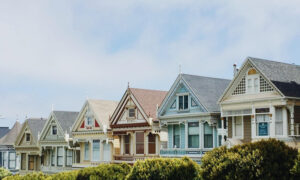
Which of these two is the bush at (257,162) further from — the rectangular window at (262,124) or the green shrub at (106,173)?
the green shrub at (106,173)

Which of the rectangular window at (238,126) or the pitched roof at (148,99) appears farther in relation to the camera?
the pitched roof at (148,99)

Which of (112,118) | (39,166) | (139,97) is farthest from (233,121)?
(39,166)

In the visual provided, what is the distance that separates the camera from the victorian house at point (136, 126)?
48.7 metres

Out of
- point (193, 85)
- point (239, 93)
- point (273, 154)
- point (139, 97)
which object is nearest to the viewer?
point (273, 154)

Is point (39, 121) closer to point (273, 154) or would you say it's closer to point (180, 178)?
point (180, 178)

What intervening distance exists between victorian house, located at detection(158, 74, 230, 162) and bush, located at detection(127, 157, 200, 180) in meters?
6.62

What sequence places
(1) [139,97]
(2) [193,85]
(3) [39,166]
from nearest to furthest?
(2) [193,85], (1) [139,97], (3) [39,166]

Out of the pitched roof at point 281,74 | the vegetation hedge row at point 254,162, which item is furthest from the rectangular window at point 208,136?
the vegetation hedge row at point 254,162

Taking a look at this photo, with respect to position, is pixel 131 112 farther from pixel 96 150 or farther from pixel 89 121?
pixel 96 150

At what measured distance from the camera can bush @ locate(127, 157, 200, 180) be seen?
113 ft

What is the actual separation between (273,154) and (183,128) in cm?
1841

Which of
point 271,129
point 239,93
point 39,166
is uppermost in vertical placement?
point 239,93

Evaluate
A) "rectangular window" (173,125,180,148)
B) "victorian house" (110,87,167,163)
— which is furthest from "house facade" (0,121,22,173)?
"rectangular window" (173,125,180,148)

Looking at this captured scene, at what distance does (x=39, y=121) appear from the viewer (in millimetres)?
66750
